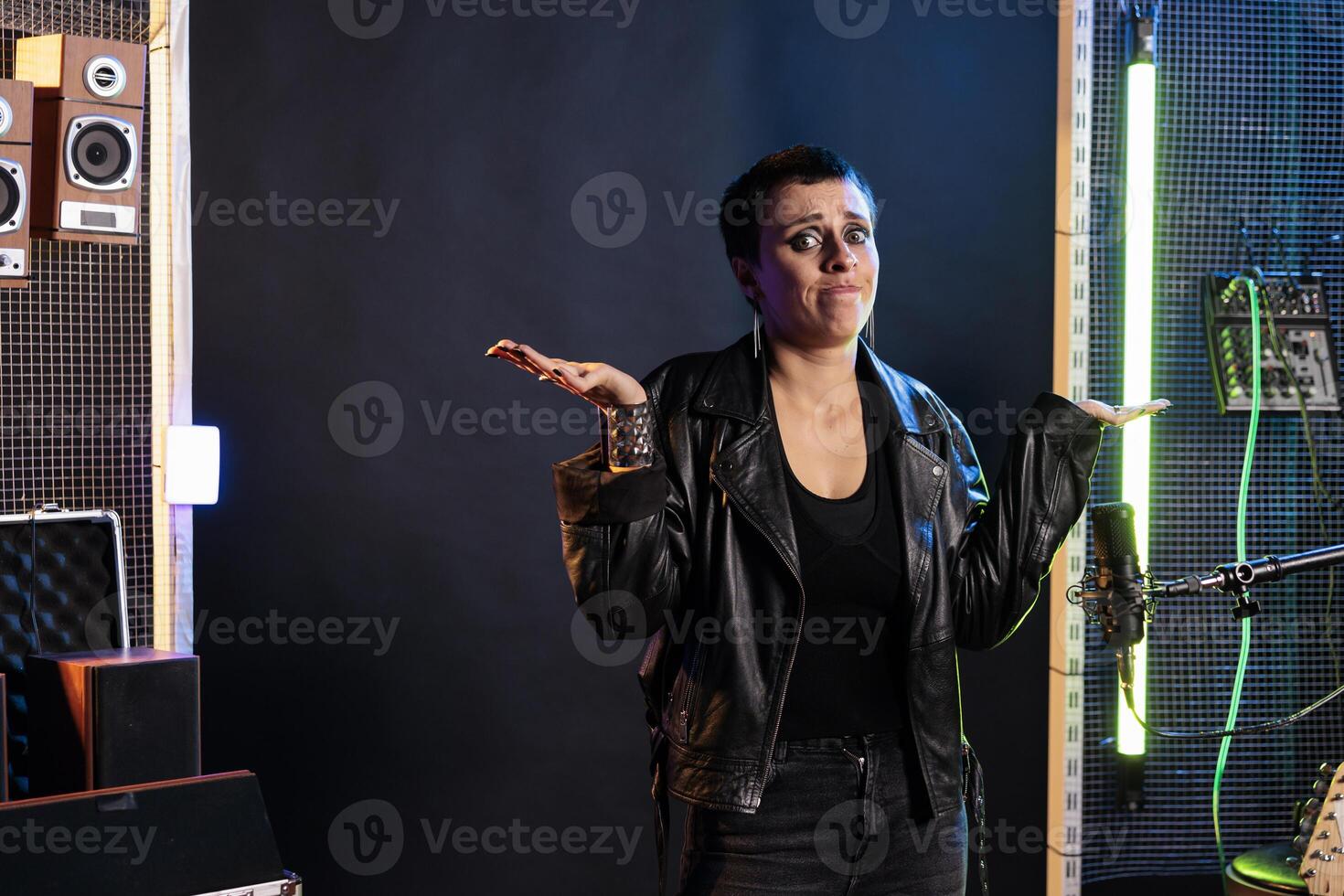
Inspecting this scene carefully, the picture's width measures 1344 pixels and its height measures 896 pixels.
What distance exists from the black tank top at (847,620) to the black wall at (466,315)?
148 centimetres

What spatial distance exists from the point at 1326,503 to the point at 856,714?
7.80ft

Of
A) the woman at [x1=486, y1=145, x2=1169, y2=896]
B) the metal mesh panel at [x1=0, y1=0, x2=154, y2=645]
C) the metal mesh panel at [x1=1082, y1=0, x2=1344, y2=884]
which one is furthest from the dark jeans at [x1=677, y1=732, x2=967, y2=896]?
the metal mesh panel at [x1=1082, y1=0, x2=1344, y2=884]

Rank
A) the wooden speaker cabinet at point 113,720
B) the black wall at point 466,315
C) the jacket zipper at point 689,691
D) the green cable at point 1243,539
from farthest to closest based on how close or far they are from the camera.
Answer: the green cable at point 1243,539, the black wall at point 466,315, the wooden speaker cabinet at point 113,720, the jacket zipper at point 689,691

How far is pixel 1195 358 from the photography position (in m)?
3.57

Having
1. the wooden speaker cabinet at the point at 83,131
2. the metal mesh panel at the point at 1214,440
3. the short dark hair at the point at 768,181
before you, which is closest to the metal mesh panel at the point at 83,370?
the wooden speaker cabinet at the point at 83,131

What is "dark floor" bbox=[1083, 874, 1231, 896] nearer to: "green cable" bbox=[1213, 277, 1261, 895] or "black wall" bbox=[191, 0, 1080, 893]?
"green cable" bbox=[1213, 277, 1261, 895]

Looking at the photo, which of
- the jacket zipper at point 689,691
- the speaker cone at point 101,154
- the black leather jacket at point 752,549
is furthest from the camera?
the speaker cone at point 101,154

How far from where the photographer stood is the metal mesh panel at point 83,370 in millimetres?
2785

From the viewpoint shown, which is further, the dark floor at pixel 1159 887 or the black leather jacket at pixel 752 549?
the dark floor at pixel 1159 887

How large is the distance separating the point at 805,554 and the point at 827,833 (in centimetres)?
39

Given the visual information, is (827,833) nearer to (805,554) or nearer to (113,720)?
(805,554)

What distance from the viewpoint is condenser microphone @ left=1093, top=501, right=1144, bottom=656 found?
2.02 metres

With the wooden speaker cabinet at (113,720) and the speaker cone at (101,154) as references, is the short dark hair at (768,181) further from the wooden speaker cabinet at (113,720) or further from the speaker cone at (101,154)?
the speaker cone at (101,154)

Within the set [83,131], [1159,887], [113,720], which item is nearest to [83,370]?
[83,131]
